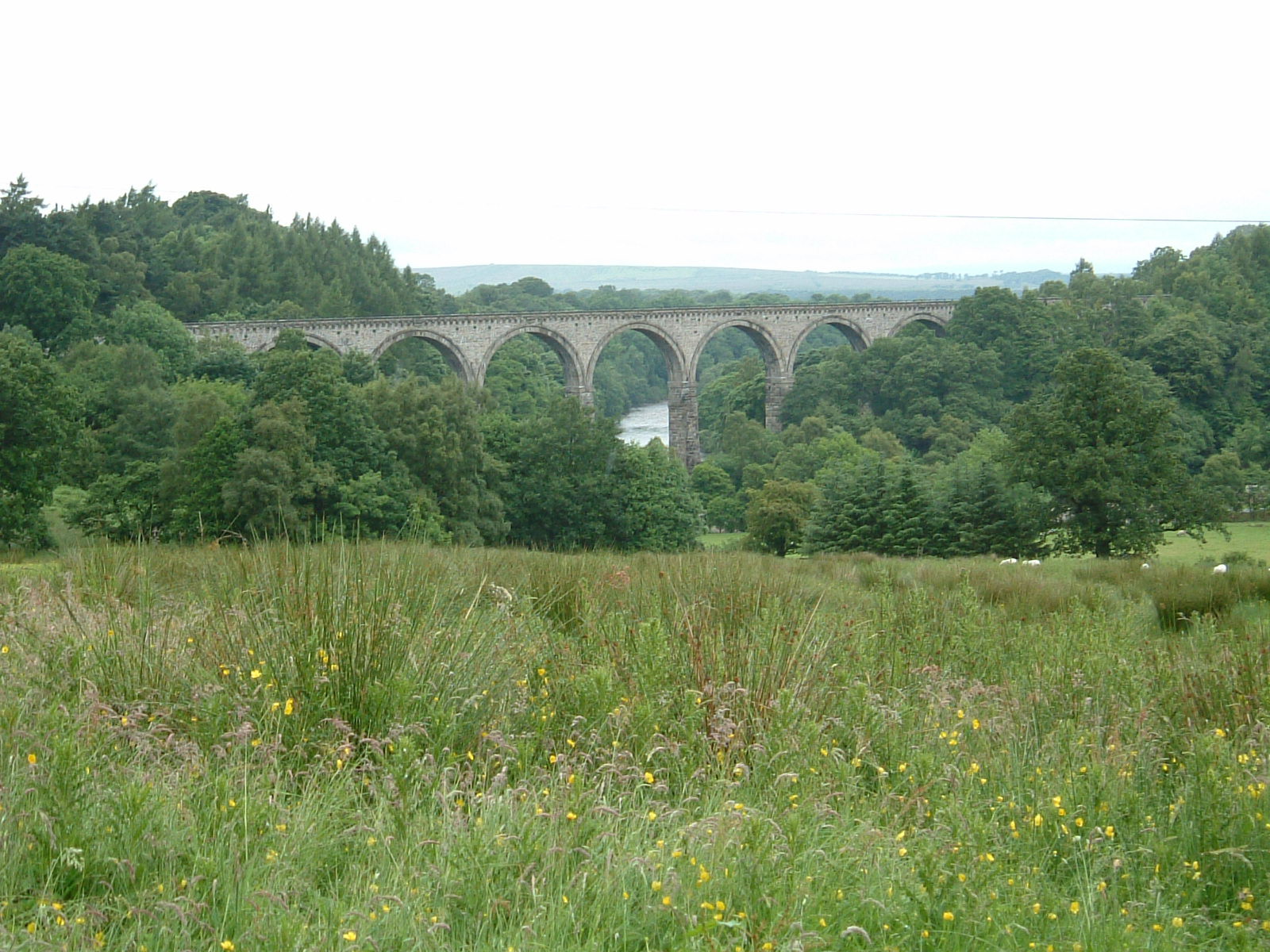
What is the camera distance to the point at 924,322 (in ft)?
225

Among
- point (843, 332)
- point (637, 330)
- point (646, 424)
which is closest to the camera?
point (637, 330)

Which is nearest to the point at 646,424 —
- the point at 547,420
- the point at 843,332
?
the point at 843,332

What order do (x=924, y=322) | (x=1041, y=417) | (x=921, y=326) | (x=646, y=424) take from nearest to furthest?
(x=1041, y=417) → (x=921, y=326) → (x=924, y=322) → (x=646, y=424)

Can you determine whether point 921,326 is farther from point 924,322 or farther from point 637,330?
point 637,330

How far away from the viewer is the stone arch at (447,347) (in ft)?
175

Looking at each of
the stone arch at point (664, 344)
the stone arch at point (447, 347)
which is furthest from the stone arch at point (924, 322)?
the stone arch at point (447, 347)

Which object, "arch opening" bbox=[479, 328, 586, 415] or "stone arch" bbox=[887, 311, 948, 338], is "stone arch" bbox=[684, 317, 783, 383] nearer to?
"arch opening" bbox=[479, 328, 586, 415]

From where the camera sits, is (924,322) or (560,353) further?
(924,322)

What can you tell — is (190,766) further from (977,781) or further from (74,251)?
(74,251)

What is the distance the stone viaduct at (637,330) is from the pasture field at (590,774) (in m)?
45.5

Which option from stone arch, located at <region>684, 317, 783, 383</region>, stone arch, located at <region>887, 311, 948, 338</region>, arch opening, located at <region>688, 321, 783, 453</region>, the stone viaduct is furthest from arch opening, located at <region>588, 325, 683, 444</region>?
stone arch, located at <region>887, 311, 948, 338</region>

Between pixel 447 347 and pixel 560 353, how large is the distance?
553 cm

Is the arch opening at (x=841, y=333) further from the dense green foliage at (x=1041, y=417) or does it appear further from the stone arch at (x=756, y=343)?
the stone arch at (x=756, y=343)

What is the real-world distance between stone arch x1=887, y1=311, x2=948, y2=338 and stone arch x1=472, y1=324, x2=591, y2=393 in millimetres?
18458
